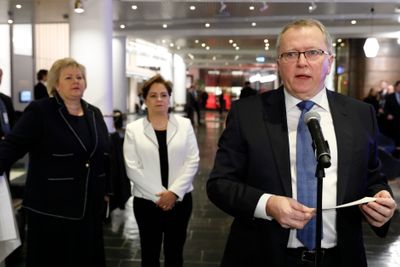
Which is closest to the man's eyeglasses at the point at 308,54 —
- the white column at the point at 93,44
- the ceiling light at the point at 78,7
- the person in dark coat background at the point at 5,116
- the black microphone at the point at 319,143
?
the black microphone at the point at 319,143

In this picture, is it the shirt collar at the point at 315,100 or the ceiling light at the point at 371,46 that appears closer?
the shirt collar at the point at 315,100

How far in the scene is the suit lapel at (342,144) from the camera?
5.42 ft

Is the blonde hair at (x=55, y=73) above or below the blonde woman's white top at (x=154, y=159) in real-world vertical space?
above

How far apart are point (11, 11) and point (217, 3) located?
545 cm

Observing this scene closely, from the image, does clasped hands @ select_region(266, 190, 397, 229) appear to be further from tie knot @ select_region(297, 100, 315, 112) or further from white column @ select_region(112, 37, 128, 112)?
white column @ select_region(112, 37, 128, 112)

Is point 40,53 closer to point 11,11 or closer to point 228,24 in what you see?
point 11,11

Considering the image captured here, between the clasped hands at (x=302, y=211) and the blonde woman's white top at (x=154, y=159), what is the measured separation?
1.76 metres

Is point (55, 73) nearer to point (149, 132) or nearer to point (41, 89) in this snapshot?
point (149, 132)

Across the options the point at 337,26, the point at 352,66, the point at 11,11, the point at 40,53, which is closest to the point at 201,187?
the point at 11,11

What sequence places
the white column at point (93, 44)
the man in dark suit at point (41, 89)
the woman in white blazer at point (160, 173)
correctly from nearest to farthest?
the woman in white blazer at point (160, 173) → the white column at point (93, 44) → the man in dark suit at point (41, 89)

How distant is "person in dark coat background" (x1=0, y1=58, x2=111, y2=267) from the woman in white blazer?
32cm

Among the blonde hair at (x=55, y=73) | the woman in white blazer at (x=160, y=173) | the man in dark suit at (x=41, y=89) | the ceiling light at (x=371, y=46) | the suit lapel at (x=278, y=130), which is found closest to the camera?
the suit lapel at (x=278, y=130)

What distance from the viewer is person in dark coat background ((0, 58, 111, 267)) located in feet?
9.49

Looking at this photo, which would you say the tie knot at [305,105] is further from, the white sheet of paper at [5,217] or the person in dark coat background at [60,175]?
the white sheet of paper at [5,217]
